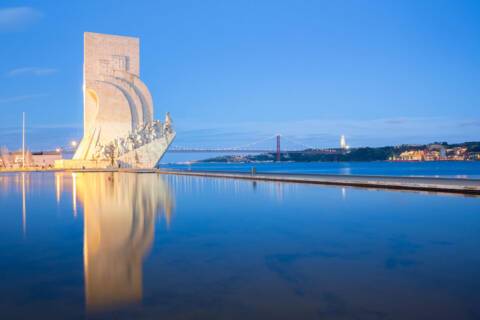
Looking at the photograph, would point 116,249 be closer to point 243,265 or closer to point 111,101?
point 243,265

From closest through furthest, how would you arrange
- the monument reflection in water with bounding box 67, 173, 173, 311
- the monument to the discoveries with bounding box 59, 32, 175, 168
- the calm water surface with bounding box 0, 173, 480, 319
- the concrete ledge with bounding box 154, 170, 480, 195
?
the calm water surface with bounding box 0, 173, 480, 319 → the monument reflection in water with bounding box 67, 173, 173, 311 → the concrete ledge with bounding box 154, 170, 480, 195 → the monument to the discoveries with bounding box 59, 32, 175, 168

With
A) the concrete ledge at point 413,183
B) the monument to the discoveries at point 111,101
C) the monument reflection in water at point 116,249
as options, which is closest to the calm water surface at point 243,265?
the monument reflection in water at point 116,249

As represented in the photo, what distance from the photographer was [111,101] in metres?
32.7

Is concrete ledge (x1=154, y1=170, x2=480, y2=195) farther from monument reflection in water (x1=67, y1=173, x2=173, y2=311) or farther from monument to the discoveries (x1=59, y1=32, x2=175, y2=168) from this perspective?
monument to the discoveries (x1=59, y1=32, x2=175, y2=168)

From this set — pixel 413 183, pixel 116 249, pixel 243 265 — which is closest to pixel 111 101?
pixel 413 183

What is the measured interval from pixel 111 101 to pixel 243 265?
31.3m

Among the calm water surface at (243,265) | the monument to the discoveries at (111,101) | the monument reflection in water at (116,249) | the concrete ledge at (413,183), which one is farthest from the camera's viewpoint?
the monument to the discoveries at (111,101)

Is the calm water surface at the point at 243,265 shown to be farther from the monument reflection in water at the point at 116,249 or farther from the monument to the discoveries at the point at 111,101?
the monument to the discoveries at the point at 111,101

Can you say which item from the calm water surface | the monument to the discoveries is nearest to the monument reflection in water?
the calm water surface

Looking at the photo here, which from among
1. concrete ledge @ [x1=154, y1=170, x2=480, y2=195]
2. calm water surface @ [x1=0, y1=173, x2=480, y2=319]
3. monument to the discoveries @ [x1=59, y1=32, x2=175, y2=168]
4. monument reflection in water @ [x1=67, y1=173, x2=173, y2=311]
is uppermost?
monument to the discoveries @ [x1=59, y1=32, x2=175, y2=168]

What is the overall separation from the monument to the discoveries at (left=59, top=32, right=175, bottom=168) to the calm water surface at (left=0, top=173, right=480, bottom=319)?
24.3 metres

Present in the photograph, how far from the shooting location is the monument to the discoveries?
30203mm

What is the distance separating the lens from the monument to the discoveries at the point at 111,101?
3020 cm

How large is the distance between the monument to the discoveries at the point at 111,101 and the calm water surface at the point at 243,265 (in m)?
24.3
